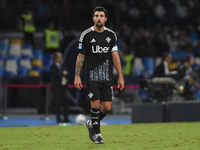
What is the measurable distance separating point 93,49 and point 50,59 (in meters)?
13.8

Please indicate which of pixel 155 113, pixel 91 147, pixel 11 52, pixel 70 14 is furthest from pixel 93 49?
pixel 70 14

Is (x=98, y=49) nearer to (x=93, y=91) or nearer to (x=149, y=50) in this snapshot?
(x=93, y=91)

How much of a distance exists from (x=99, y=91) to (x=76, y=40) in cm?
1127

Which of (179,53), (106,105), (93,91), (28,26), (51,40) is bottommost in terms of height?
(106,105)

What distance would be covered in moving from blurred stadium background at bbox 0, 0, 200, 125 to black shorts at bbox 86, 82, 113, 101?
7.61 metres

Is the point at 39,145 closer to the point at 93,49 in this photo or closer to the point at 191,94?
the point at 93,49

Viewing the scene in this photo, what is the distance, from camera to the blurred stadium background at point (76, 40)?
1908cm

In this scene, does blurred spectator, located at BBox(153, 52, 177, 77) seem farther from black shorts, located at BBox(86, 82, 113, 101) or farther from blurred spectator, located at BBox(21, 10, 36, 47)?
blurred spectator, located at BBox(21, 10, 36, 47)

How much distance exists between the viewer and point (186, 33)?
83.7 feet

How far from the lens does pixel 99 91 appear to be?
8438 mm

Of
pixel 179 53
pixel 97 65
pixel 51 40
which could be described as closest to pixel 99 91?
pixel 97 65

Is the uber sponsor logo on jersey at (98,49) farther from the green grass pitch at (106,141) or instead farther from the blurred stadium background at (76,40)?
the blurred stadium background at (76,40)

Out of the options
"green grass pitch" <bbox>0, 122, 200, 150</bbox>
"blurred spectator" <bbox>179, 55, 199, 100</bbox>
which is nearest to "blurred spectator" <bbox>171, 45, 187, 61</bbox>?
"blurred spectator" <bbox>179, 55, 199, 100</bbox>

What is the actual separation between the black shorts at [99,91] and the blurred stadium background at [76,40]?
25.0ft
